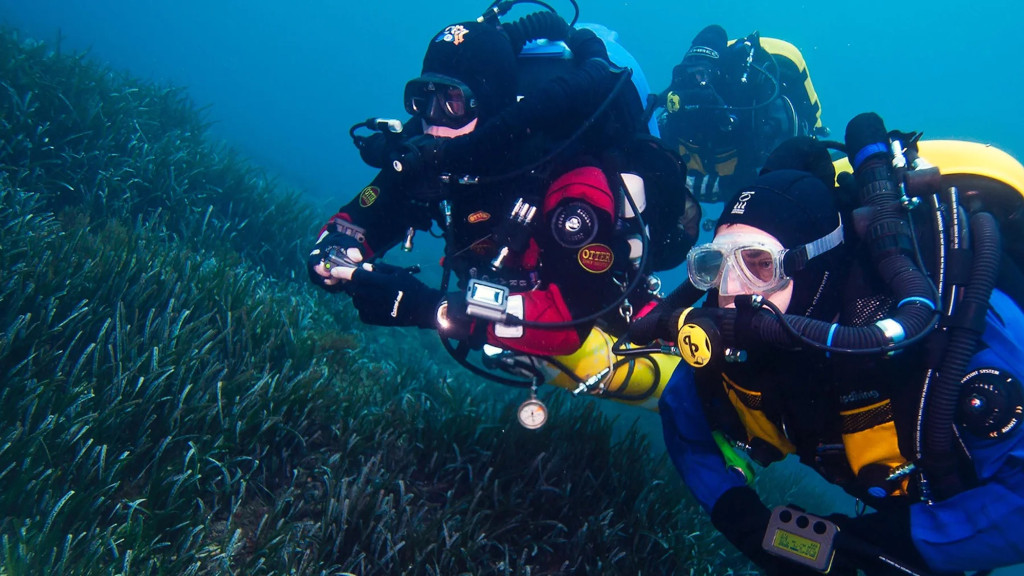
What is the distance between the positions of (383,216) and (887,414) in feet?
10.5

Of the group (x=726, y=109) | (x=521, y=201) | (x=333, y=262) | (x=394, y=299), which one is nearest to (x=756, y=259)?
(x=521, y=201)

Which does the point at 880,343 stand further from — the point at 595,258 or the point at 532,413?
the point at 532,413

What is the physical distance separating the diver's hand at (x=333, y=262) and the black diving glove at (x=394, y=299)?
11 cm

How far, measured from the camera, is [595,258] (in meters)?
2.97

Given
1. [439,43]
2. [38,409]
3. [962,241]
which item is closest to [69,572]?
[38,409]

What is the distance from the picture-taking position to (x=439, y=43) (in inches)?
134

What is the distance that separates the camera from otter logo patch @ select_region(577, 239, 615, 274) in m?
2.95

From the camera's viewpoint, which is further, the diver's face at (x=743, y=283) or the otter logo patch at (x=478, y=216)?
the otter logo patch at (x=478, y=216)

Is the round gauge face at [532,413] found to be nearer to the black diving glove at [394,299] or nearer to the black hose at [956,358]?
the black diving glove at [394,299]

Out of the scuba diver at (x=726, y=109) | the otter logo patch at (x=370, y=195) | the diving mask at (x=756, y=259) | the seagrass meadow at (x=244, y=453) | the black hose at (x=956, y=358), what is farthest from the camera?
the scuba diver at (x=726, y=109)

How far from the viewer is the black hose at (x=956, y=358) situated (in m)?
1.74

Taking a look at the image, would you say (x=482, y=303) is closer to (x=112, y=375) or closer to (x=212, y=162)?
(x=112, y=375)

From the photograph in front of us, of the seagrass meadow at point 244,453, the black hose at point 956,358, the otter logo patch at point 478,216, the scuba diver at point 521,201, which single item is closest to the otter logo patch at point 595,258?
the scuba diver at point 521,201

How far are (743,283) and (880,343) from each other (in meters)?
0.63
